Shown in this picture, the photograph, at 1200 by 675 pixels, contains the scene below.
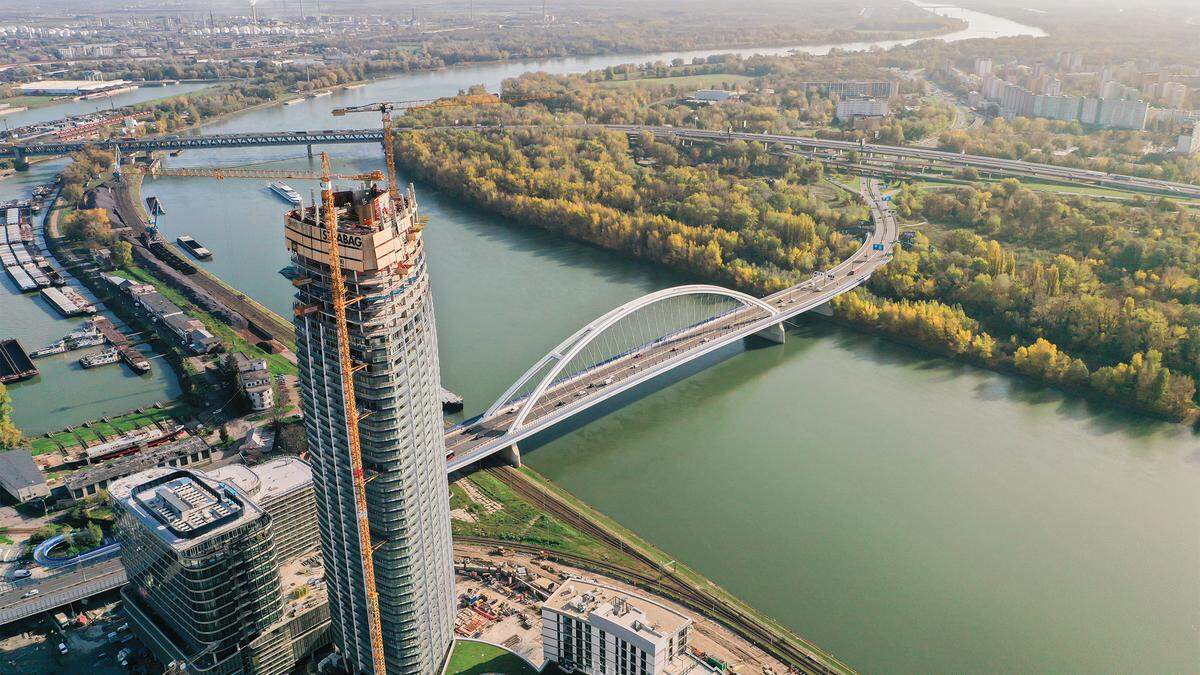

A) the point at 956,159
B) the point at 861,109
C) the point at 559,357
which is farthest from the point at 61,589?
the point at 861,109

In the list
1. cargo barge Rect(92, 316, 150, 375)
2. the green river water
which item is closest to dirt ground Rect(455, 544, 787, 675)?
the green river water

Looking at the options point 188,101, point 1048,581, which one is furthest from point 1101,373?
point 188,101

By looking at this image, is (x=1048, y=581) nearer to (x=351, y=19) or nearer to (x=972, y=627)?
(x=972, y=627)

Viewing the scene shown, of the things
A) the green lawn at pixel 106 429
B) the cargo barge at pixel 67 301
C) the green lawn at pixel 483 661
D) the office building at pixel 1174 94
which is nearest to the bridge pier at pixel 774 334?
the green lawn at pixel 483 661

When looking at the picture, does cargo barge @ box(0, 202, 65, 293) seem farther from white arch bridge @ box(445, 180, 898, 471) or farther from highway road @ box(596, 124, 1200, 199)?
highway road @ box(596, 124, 1200, 199)

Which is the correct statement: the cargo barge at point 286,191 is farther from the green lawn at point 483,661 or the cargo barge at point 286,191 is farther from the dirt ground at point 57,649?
the green lawn at point 483,661

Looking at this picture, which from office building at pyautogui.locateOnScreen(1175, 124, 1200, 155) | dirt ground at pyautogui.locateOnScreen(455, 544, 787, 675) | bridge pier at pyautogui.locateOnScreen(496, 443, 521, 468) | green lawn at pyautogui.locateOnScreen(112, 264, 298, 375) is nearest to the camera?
dirt ground at pyautogui.locateOnScreen(455, 544, 787, 675)

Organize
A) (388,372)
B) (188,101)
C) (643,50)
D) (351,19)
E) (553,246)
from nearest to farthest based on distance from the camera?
(388,372) → (553,246) → (188,101) → (643,50) → (351,19)
